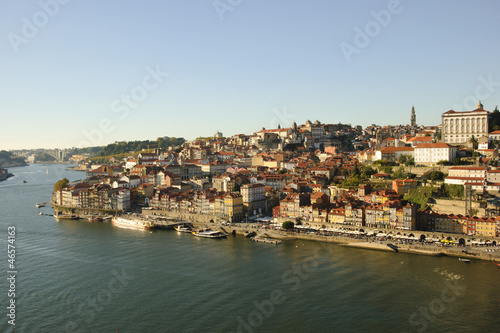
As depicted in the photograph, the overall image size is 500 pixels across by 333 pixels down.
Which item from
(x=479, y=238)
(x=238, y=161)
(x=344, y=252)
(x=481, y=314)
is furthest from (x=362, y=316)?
(x=238, y=161)

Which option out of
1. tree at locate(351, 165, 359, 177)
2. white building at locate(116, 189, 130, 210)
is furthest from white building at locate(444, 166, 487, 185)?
white building at locate(116, 189, 130, 210)

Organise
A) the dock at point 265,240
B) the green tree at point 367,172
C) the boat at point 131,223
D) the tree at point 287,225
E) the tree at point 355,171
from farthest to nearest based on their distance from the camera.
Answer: the tree at point 355,171 < the green tree at point 367,172 < the boat at point 131,223 < the tree at point 287,225 < the dock at point 265,240

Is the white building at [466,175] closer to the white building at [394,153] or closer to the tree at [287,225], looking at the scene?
the white building at [394,153]

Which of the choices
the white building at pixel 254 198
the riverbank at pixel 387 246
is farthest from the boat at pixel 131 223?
the white building at pixel 254 198

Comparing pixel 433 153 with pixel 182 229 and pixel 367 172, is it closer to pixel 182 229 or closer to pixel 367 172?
pixel 367 172

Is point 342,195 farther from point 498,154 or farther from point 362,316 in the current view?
point 362,316

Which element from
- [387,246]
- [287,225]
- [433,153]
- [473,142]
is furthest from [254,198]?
[473,142]
